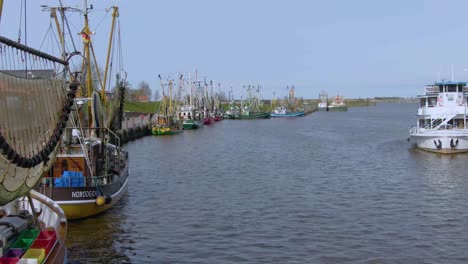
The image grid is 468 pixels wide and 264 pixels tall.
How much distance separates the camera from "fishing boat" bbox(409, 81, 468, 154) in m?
51.1

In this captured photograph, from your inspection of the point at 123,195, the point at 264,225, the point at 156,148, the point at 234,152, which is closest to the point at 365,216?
the point at 264,225

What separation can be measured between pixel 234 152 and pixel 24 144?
49991 mm

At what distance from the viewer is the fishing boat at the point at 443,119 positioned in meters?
51.1

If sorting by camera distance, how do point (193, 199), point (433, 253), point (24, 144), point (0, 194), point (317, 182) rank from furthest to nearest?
point (317, 182) → point (193, 199) → point (433, 253) → point (24, 144) → point (0, 194)

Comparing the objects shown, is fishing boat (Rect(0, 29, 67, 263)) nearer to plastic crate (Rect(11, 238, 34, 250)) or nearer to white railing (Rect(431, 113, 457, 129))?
plastic crate (Rect(11, 238, 34, 250))

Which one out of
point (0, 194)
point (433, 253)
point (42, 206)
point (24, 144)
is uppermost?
point (24, 144)

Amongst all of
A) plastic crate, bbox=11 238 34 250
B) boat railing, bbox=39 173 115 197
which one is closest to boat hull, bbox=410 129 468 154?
boat railing, bbox=39 173 115 197

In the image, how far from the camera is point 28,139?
11039 millimetres

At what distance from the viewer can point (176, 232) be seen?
23438 mm

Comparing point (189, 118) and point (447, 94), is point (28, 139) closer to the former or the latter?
point (447, 94)

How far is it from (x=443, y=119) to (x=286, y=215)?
108ft

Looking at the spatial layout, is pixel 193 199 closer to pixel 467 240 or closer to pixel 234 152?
pixel 467 240

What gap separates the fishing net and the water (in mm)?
8320

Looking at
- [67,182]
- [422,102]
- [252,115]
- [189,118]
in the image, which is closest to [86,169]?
[67,182]
